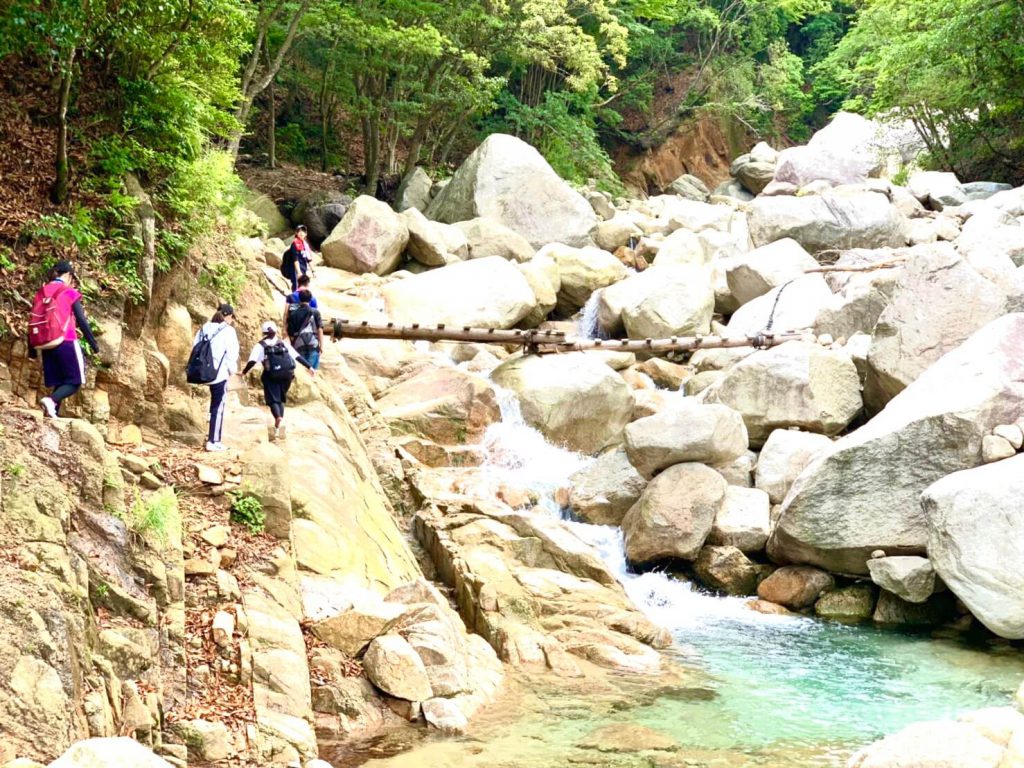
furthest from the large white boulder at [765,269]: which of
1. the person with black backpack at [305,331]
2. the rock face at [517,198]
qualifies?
the person with black backpack at [305,331]

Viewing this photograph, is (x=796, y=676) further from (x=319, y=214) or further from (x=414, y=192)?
(x=414, y=192)

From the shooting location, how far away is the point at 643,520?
14500 millimetres

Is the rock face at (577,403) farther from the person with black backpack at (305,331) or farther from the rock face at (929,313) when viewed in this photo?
the person with black backpack at (305,331)

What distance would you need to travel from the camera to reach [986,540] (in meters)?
A: 11.2

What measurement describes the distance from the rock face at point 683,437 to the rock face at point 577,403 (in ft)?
7.70

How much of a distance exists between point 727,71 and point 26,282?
3743 cm

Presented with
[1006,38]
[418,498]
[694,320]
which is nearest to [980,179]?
Result: [1006,38]

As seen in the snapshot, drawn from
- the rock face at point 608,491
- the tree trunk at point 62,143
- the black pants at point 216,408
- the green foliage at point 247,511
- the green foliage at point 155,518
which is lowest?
the rock face at point 608,491

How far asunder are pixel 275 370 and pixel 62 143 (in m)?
2.97

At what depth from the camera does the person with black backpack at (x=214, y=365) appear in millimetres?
9625

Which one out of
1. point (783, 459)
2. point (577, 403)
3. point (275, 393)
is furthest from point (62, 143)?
point (783, 459)

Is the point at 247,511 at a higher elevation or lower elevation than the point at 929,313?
lower

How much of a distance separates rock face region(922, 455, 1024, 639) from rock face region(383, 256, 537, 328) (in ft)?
36.0

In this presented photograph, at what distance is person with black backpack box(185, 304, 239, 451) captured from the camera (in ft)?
31.6
